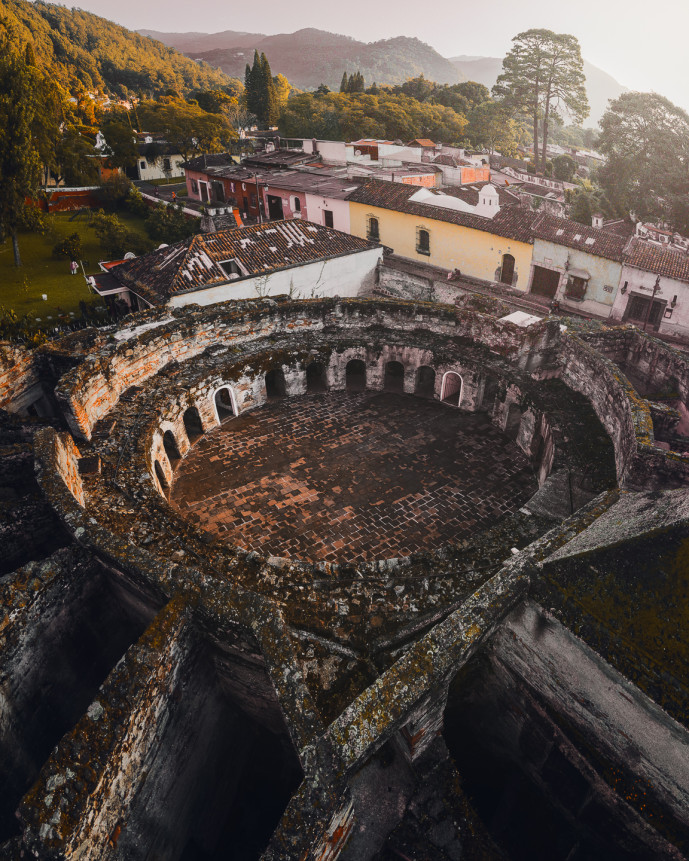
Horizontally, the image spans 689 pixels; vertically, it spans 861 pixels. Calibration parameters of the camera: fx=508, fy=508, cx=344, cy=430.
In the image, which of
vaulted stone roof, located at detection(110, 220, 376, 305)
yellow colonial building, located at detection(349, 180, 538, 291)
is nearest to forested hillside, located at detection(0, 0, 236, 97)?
yellow colonial building, located at detection(349, 180, 538, 291)

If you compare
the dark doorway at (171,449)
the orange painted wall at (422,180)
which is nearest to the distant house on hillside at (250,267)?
the dark doorway at (171,449)

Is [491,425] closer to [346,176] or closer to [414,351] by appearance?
[414,351]

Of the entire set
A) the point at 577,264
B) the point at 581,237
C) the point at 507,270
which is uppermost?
the point at 581,237

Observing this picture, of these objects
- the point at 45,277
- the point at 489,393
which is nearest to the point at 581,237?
the point at 489,393

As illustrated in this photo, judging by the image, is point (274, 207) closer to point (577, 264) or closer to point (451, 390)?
point (577, 264)

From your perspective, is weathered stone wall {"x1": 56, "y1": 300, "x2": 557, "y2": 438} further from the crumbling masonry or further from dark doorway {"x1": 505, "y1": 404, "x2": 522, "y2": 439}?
dark doorway {"x1": 505, "y1": 404, "x2": 522, "y2": 439}

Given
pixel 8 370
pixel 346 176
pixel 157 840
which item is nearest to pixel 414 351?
pixel 8 370
